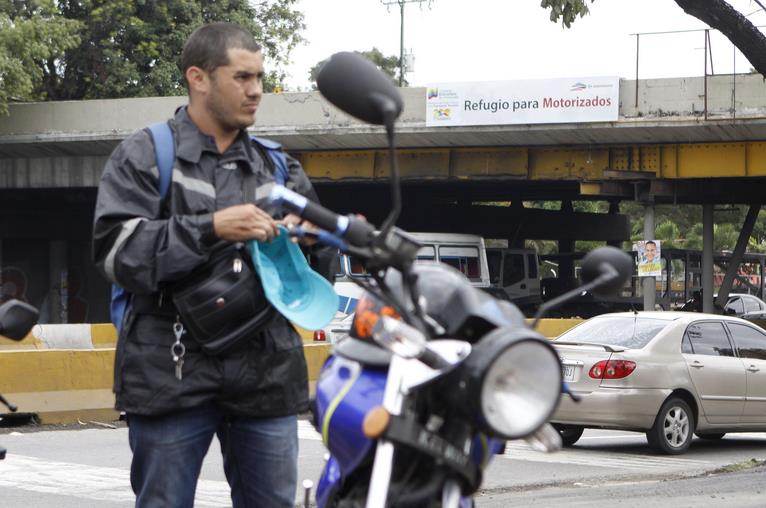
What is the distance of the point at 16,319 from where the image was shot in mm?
3734

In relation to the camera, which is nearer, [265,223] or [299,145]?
[265,223]

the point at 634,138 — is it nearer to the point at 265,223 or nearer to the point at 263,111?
the point at 263,111

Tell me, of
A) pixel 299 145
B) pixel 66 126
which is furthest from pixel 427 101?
pixel 66 126

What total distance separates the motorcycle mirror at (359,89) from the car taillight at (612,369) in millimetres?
10085

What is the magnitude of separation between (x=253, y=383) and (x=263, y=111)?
94.0 feet

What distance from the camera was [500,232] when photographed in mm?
46688

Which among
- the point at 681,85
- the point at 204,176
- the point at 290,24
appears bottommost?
the point at 204,176

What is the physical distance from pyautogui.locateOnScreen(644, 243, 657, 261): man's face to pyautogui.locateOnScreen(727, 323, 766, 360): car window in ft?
32.9

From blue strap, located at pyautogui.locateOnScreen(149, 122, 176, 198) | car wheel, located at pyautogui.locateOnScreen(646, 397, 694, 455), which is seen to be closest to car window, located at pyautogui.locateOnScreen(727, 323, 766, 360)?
car wheel, located at pyautogui.locateOnScreen(646, 397, 694, 455)

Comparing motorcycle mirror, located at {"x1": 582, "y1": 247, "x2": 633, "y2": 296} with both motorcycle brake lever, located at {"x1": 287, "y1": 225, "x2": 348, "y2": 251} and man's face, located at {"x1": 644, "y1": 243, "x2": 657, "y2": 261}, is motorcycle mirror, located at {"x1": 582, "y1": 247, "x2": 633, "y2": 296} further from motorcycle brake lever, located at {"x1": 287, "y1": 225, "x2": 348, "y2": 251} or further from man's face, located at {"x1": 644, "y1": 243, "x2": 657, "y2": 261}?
man's face, located at {"x1": 644, "y1": 243, "x2": 657, "y2": 261}

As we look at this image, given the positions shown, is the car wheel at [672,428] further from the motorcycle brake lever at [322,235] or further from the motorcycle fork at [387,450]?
the motorcycle fork at [387,450]

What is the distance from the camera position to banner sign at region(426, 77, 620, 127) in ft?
94.1

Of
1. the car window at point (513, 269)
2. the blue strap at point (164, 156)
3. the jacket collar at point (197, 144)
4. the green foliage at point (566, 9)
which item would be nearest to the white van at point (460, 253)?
the car window at point (513, 269)

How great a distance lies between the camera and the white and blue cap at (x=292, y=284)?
11.9ft
